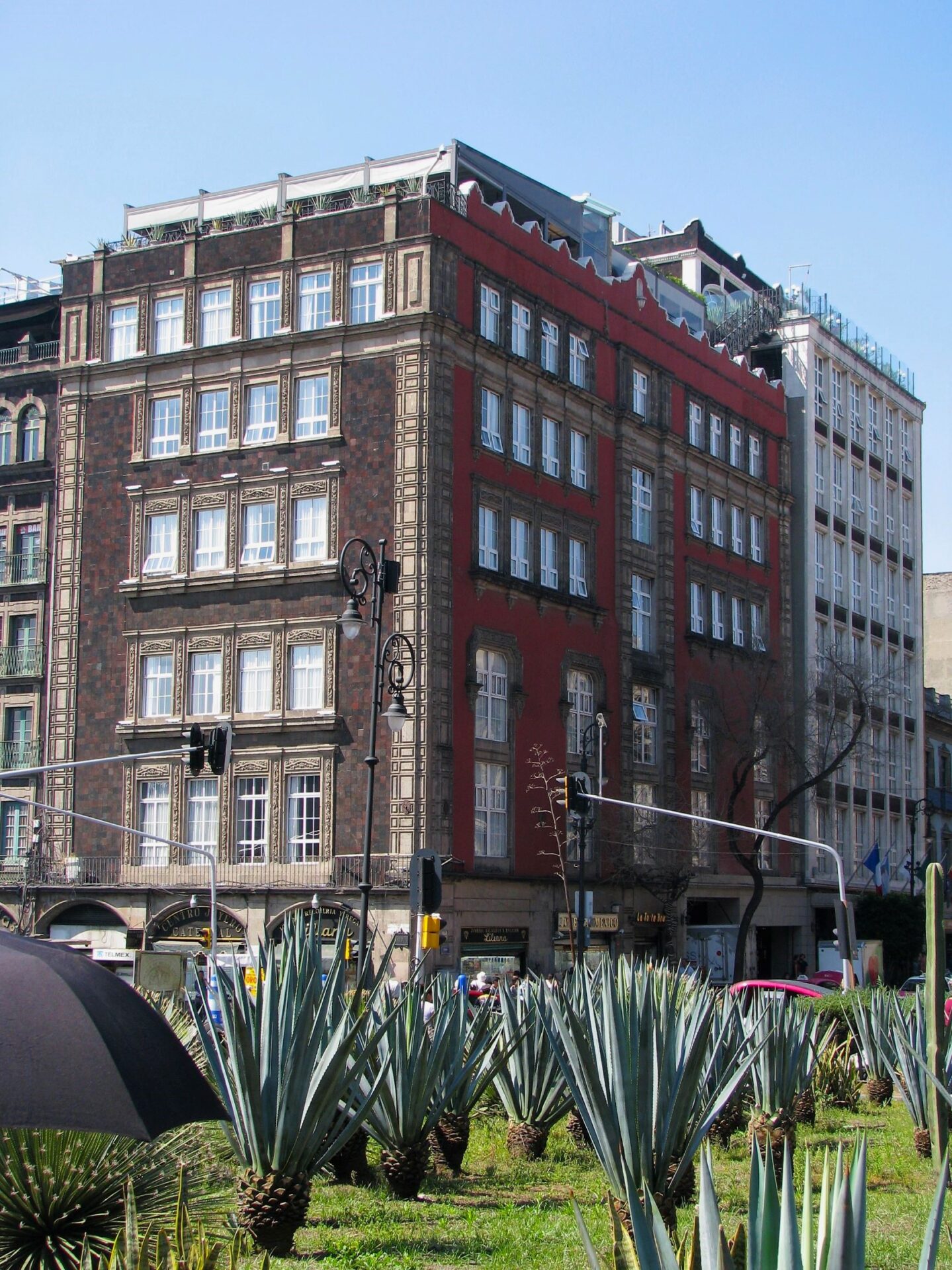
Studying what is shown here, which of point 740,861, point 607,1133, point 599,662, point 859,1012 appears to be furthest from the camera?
point 740,861

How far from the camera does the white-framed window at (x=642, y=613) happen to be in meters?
51.4

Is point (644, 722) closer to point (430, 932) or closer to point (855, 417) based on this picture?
point (855, 417)

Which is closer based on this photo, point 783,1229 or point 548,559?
point 783,1229

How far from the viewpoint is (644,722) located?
168ft

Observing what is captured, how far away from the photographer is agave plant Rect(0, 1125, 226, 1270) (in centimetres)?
843

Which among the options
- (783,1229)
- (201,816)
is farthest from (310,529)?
(783,1229)

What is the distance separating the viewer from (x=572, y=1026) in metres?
11.2

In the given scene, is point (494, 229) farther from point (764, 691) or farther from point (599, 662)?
point (764, 691)

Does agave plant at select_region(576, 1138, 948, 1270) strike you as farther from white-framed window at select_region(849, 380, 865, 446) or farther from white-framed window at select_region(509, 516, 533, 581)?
white-framed window at select_region(849, 380, 865, 446)

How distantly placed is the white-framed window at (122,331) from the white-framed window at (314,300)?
17.5ft

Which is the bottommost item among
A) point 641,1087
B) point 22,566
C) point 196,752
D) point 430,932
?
point 641,1087

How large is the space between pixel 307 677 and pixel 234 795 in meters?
3.67

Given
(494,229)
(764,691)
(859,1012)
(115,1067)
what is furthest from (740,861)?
(115,1067)

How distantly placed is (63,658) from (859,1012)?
1219 inches
